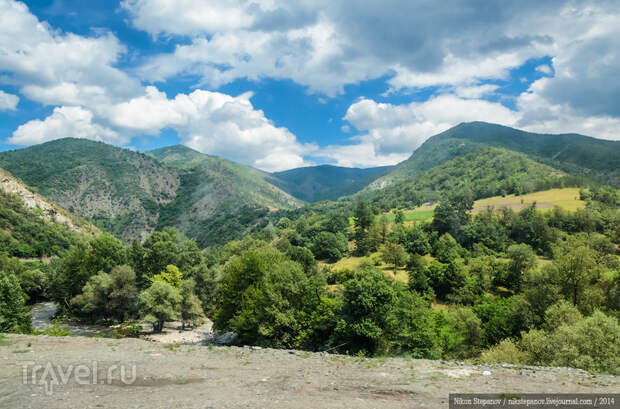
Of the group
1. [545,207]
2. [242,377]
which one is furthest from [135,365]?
[545,207]

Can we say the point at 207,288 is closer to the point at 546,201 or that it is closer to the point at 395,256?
the point at 395,256

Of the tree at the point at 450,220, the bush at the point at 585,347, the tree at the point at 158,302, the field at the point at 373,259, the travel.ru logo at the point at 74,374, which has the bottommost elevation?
the field at the point at 373,259

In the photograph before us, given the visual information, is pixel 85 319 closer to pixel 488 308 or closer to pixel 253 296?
pixel 253 296

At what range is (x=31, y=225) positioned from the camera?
123m

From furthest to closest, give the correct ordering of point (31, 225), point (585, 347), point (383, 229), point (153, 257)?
point (31, 225)
point (383, 229)
point (153, 257)
point (585, 347)

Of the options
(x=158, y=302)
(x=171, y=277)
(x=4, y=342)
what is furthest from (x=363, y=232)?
(x=4, y=342)

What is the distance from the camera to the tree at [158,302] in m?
42.7

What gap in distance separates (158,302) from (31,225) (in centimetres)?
12034

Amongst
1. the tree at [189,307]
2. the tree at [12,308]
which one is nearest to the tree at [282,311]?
the tree at [189,307]

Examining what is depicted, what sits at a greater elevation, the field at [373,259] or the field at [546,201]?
the field at [546,201]

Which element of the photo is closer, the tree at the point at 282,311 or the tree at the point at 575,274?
the tree at the point at 282,311

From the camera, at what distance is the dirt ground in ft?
36.2

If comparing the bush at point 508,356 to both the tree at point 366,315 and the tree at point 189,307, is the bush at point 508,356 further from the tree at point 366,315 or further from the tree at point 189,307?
the tree at point 189,307

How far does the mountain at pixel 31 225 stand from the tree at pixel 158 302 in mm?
96960
